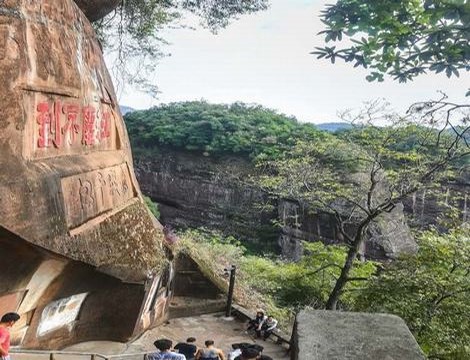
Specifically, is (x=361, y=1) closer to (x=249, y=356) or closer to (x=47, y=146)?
(x=249, y=356)

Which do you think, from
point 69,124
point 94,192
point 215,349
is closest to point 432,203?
point 215,349

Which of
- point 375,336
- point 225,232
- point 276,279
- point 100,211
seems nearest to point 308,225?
point 225,232

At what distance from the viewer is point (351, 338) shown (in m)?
1.81

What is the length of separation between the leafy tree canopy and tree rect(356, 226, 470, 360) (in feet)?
52.2

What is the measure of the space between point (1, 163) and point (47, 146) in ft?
3.57

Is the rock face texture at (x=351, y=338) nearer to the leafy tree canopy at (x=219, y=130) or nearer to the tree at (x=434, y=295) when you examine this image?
the tree at (x=434, y=295)

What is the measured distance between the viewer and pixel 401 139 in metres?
14.4

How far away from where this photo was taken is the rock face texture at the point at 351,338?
1.71 metres

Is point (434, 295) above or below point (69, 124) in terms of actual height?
below

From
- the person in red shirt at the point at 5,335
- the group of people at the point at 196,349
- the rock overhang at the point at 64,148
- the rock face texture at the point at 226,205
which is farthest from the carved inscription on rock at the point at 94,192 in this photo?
the rock face texture at the point at 226,205

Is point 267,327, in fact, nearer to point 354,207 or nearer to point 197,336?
point 197,336

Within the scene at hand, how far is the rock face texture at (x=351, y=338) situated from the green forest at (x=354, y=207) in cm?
209

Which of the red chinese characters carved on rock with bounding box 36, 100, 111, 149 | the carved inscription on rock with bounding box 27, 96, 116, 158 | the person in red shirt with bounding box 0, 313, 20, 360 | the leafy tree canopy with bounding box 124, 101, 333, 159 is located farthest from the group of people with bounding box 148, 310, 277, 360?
the leafy tree canopy with bounding box 124, 101, 333, 159

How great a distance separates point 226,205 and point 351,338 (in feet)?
89.1
